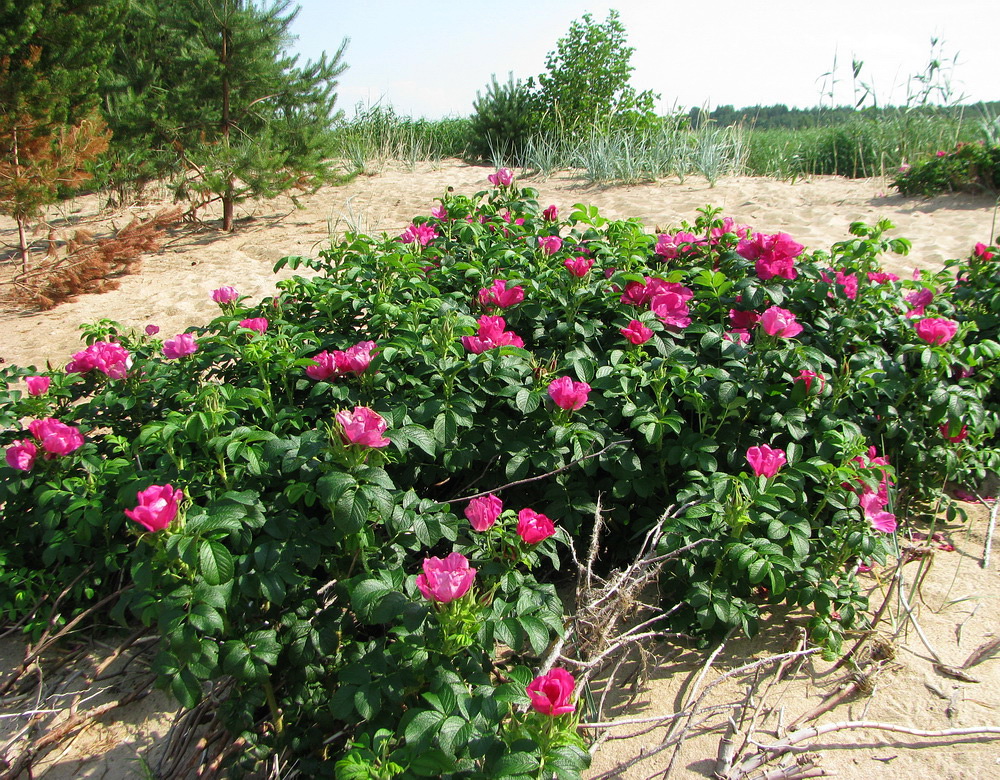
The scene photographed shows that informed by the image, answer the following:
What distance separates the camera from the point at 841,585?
6.60ft

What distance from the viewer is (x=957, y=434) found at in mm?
2371

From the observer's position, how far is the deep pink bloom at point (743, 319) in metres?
2.47

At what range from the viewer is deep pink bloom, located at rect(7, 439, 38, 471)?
2.03 metres

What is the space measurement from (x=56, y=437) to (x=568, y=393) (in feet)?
5.01

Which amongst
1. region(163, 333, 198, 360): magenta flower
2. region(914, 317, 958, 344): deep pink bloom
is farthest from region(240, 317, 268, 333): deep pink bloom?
region(914, 317, 958, 344): deep pink bloom

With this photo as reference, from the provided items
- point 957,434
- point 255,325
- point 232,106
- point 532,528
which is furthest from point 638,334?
point 232,106

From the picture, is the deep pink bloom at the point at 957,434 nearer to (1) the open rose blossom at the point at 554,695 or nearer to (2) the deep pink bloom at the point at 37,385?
(1) the open rose blossom at the point at 554,695

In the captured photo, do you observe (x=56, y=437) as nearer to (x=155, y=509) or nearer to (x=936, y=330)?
(x=155, y=509)

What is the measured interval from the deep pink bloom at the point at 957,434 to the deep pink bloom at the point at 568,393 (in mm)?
1438

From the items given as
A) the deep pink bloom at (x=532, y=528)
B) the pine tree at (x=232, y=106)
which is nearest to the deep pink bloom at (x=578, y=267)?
the deep pink bloom at (x=532, y=528)

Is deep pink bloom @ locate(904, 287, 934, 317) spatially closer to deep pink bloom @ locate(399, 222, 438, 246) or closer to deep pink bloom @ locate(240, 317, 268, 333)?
deep pink bloom @ locate(399, 222, 438, 246)

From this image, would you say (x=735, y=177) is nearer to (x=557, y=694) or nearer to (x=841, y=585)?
(x=841, y=585)

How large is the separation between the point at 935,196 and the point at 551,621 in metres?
7.58

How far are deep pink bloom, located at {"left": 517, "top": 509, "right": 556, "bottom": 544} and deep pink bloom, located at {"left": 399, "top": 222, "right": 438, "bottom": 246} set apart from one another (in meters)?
1.98
